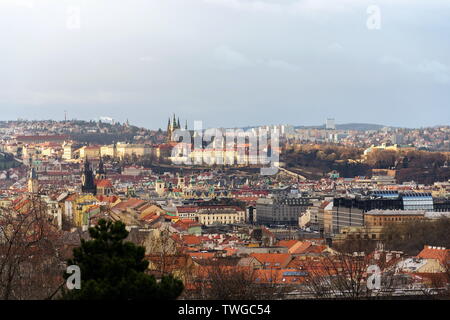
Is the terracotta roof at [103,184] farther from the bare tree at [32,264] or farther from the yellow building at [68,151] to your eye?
the bare tree at [32,264]

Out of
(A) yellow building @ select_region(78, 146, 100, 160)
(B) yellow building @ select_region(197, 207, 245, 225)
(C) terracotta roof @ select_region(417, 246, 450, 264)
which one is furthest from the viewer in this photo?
(A) yellow building @ select_region(78, 146, 100, 160)

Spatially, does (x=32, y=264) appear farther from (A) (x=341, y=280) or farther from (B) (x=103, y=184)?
(B) (x=103, y=184)

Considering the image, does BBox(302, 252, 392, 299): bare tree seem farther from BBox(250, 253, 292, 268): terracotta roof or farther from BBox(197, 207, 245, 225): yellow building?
BBox(197, 207, 245, 225): yellow building

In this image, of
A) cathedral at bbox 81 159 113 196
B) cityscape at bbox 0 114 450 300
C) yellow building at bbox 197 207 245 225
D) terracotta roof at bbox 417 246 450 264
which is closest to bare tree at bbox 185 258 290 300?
cityscape at bbox 0 114 450 300

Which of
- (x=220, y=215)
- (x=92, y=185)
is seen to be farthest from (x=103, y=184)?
(x=220, y=215)

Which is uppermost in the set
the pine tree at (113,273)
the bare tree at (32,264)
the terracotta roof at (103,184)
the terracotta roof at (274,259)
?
the pine tree at (113,273)

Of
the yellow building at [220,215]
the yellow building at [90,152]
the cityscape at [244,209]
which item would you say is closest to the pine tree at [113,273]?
the cityscape at [244,209]

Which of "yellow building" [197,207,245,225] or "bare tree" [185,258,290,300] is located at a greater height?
"bare tree" [185,258,290,300]

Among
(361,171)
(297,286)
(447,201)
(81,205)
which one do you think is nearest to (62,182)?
(361,171)

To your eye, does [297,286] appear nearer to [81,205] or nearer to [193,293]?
[193,293]
